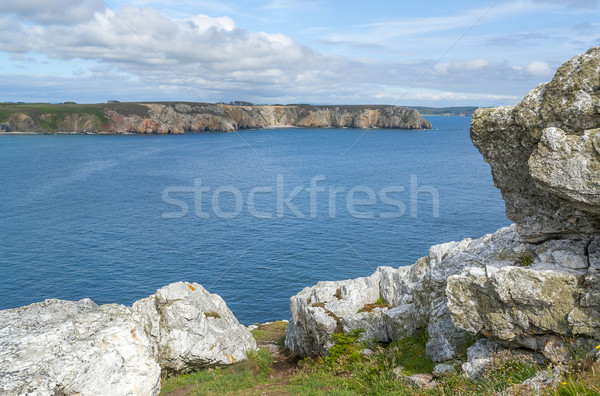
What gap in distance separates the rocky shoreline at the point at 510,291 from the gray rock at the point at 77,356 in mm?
18

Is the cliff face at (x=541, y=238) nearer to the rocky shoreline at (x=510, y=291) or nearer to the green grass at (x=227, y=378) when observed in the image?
the rocky shoreline at (x=510, y=291)

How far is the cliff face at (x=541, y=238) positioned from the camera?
952cm

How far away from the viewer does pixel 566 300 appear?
1065 centimetres

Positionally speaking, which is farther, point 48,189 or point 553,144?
point 48,189

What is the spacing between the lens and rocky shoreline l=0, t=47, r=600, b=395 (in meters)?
8.19

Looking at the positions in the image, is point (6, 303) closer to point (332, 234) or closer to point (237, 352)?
point (237, 352)

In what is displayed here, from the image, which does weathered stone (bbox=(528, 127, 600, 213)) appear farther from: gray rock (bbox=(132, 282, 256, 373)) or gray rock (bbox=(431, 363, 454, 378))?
gray rock (bbox=(132, 282, 256, 373))

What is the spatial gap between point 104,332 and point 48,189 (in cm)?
9249

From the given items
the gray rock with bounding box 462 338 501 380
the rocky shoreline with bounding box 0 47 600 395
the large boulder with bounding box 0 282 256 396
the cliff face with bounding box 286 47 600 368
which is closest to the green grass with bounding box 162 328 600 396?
the gray rock with bounding box 462 338 501 380

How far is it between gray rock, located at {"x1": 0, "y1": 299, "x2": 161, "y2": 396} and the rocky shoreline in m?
0.02

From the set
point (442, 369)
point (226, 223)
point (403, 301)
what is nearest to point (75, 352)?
point (442, 369)

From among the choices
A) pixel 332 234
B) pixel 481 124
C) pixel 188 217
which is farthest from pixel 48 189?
pixel 481 124

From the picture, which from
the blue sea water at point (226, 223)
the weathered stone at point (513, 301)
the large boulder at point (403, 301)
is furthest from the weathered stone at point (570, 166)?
the blue sea water at point (226, 223)

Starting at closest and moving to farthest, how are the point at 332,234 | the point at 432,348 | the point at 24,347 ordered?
the point at 24,347, the point at 432,348, the point at 332,234
